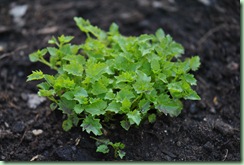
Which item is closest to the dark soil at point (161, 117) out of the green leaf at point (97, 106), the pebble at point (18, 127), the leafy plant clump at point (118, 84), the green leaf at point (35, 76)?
the pebble at point (18, 127)

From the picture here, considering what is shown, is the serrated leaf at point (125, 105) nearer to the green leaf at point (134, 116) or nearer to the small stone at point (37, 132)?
the green leaf at point (134, 116)

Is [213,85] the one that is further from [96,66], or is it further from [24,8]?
[24,8]

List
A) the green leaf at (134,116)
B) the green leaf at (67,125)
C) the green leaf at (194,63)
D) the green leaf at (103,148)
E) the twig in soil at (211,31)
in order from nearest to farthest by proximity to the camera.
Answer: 1. the green leaf at (134,116)
2. the green leaf at (103,148)
3. the green leaf at (67,125)
4. the green leaf at (194,63)
5. the twig in soil at (211,31)

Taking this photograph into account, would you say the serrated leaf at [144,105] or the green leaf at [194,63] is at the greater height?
the green leaf at [194,63]

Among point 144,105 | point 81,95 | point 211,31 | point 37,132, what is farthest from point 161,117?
point 211,31

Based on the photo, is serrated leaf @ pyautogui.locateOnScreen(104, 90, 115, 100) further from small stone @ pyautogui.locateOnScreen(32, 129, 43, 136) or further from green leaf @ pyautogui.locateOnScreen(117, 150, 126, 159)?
small stone @ pyautogui.locateOnScreen(32, 129, 43, 136)

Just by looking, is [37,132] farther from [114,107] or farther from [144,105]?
[144,105]
